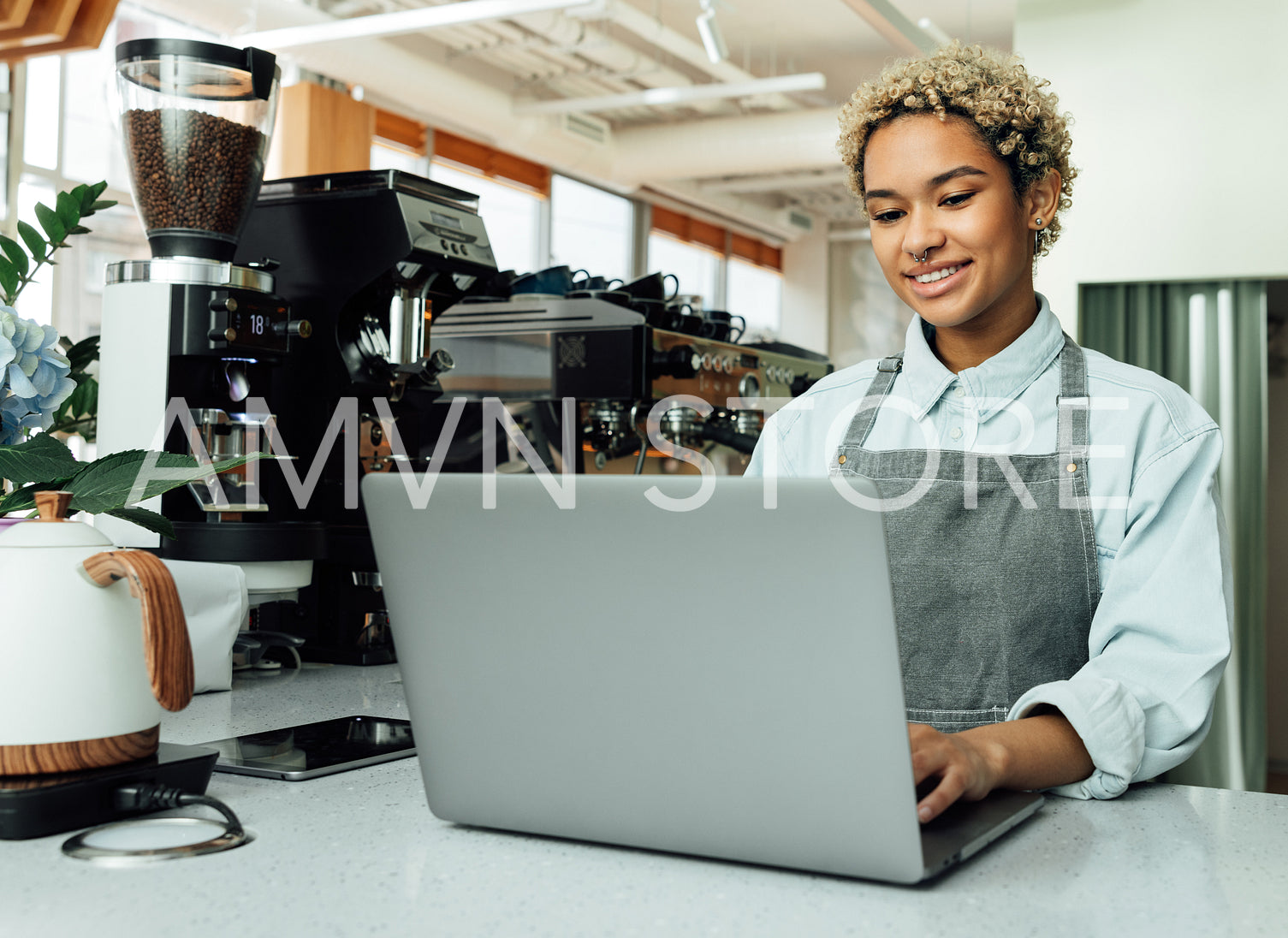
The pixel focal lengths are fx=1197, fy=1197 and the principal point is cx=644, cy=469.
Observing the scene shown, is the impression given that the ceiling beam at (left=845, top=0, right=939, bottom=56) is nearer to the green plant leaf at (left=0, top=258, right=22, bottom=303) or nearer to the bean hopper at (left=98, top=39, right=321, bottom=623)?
the bean hopper at (left=98, top=39, right=321, bottom=623)

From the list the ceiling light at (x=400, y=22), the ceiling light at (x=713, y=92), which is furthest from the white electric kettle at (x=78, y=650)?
the ceiling light at (x=713, y=92)

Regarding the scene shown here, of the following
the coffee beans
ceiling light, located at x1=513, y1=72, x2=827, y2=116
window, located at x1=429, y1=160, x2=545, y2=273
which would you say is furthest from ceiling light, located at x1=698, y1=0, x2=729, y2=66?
the coffee beans

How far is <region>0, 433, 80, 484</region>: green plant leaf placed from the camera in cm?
89

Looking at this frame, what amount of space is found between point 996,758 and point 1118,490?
347 millimetres

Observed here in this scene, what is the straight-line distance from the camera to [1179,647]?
920 mm

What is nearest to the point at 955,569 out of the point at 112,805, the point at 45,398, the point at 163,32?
the point at 112,805

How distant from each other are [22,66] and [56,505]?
4701 mm

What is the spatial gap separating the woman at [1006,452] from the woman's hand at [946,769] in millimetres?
128

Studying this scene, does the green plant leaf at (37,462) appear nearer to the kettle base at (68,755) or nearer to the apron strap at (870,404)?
the kettle base at (68,755)

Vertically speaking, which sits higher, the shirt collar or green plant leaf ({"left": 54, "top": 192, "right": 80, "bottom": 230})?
green plant leaf ({"left": 54, "top": 192, "right": 80, "bottom": 230})

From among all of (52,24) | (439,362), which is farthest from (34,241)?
(439,362)

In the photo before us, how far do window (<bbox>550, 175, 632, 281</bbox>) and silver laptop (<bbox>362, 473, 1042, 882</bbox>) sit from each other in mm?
6854

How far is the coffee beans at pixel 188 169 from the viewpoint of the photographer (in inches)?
58.4

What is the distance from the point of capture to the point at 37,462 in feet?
2.96
